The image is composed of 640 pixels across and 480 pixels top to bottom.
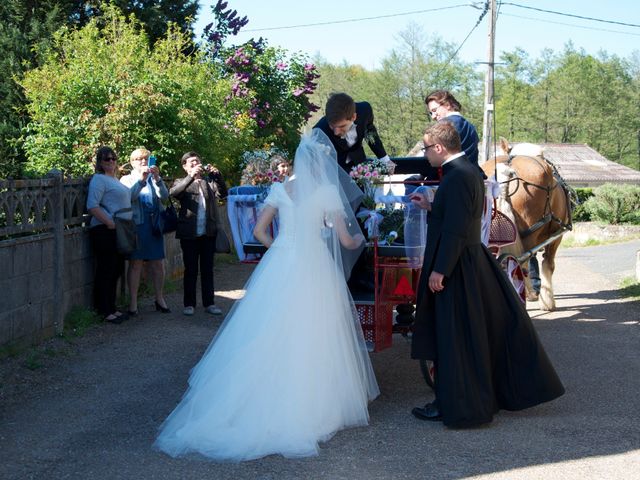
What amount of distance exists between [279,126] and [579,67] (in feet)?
189

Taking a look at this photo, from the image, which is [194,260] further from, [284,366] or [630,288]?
[630,288]

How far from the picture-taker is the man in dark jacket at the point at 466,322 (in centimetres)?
581

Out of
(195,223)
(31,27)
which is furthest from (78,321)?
(31,27)

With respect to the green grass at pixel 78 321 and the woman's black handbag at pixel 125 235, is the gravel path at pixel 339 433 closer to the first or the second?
the green grass at pixel 78 321

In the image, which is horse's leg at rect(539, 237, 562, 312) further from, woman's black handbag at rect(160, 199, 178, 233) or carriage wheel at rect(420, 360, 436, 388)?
carriage wheel at rect(420, 360, 436, 388)

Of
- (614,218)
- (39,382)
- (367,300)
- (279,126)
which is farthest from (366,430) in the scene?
(614,218)

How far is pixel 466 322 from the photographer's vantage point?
589cm

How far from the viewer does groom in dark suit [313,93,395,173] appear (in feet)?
21.6

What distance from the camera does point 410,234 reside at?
6.50 metres

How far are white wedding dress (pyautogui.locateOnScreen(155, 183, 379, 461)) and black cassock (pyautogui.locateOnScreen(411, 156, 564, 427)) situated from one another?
57cm

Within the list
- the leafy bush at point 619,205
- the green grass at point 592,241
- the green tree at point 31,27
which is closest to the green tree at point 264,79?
the green tree at point 31,27

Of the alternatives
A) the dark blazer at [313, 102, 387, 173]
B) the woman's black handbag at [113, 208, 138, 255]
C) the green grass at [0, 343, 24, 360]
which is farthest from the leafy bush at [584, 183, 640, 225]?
the green grass at [0, 343, 24, 360]

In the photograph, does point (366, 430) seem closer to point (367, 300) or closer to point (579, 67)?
point (367, 300)

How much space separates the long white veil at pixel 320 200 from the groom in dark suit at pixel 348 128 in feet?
1.62
